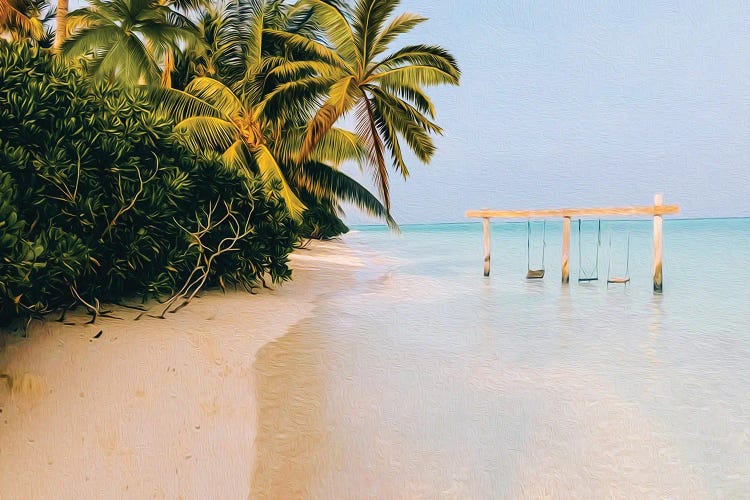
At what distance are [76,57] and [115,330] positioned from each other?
7.40m

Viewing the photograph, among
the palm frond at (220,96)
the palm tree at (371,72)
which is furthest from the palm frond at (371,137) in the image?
the palm frond at (220,96)

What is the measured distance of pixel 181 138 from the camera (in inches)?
285

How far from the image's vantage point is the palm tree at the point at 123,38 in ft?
34.9

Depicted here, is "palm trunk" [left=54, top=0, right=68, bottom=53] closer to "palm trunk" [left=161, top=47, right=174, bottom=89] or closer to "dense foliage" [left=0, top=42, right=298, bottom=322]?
"palm trunk" [left=161, top=47, right=174, bottom=89]

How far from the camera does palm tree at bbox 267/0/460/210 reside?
1161 cm

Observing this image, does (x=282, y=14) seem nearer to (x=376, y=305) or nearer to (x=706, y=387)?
(x=376, y=305)

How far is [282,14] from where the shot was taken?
47.2 ft

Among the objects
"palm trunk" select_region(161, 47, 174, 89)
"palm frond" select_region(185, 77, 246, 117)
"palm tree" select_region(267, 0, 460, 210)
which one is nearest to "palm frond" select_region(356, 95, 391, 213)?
"palm tree" select_region(267, 0, 460, 210)

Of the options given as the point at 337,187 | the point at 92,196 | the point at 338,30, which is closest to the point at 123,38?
the point at 338,30

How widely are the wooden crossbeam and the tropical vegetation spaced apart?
2921 mm

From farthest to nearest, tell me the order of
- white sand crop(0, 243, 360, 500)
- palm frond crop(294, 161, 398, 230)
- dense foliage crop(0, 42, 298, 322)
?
palm frond crop(294, 161, 398, 230) → dense foliage crop(0, 42, 298, 322) → white sand crop(0, 243, 360, 500)

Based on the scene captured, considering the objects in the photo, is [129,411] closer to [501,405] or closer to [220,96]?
[501,405]

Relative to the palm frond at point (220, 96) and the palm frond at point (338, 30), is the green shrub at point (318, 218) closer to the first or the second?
the palm frond at point (220, 96)

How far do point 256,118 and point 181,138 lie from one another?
5327 mm
